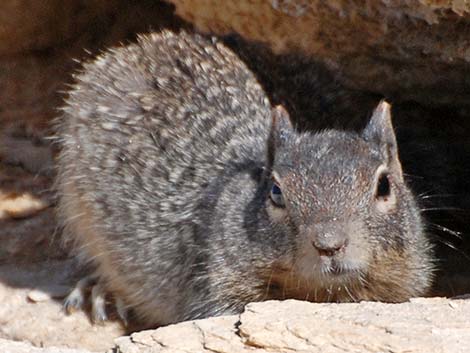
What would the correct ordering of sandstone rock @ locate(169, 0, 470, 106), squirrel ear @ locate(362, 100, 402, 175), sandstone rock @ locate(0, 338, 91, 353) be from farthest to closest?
sandstone rock @ locate(169, 0, 470, 106) → squirrel ear @ locate(362, 100, 402, 175) → sandstone rock @ locate(0, 338, 91, 353)

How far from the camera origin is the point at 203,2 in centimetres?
657

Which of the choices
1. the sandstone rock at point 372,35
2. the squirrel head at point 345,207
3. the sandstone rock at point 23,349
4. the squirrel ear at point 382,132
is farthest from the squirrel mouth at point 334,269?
the sandstone rock at point 372,35

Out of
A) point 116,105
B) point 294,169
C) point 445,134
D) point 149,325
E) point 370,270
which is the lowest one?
point 149,325

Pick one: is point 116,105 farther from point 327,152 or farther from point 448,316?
point 448,316

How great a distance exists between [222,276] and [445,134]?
2.15 m

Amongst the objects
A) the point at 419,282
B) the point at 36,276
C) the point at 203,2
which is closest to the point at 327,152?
the point at 419,282

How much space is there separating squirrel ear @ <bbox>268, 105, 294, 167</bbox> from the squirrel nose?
0.82 metres

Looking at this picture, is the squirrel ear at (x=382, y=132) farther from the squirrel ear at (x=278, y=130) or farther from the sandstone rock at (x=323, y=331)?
the sandstone rock at (x=323, y=331)

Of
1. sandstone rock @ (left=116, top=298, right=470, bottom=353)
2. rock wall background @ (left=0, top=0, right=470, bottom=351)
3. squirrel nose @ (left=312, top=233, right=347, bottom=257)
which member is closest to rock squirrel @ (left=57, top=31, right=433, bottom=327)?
squirrel nose @ (left=312, top=233, right=347, bottom=257)

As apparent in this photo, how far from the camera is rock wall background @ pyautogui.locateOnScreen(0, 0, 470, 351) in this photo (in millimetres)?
6023

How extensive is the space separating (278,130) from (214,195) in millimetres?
594

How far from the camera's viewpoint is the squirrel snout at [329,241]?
15.7 ft

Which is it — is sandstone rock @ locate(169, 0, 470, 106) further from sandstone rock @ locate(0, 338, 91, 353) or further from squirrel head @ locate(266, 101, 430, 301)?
sandstone rock @ locate(0, 338, 91, 353)

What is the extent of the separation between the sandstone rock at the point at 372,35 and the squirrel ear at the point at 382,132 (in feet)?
2.14
